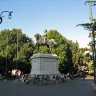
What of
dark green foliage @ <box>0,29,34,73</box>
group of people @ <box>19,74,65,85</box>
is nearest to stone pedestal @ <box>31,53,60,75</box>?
group of people @ <box>19,74,65,85</box>

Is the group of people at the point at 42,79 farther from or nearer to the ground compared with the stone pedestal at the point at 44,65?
nearer to the ground

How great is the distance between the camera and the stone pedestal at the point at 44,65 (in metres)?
53.1

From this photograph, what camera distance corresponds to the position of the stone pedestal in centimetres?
5306

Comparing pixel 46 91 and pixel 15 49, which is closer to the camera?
pixel 46 91

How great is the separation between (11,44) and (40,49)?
14106mm

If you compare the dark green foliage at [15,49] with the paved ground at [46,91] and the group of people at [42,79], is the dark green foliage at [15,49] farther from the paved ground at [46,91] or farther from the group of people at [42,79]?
the paved ground at [46,91]

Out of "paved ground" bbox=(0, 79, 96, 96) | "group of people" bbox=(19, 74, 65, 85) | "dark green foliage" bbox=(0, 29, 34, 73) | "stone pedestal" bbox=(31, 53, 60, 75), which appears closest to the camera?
"paved ground" bbox=(0, 79, 96, 96)

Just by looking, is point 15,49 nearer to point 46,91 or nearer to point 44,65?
point 44,65

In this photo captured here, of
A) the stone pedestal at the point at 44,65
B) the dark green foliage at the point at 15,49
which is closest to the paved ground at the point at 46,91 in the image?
the stone pedestal at the point at 44,65

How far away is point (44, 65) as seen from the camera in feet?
176

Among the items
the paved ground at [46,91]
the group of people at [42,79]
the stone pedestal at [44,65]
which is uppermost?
the stone pedestal at [44,65]

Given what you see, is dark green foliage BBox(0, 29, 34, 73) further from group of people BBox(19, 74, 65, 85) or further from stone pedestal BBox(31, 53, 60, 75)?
group of people BBox(19, 74, 65, 85)

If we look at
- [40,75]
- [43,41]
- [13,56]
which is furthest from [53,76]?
[13,56]

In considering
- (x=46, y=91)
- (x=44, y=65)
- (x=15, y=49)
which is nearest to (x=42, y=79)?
(x=44, y=65)
